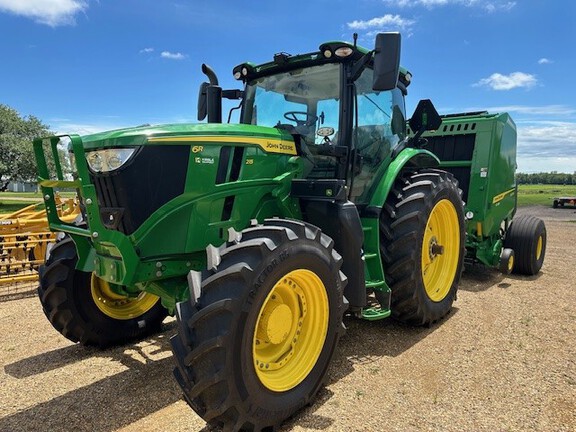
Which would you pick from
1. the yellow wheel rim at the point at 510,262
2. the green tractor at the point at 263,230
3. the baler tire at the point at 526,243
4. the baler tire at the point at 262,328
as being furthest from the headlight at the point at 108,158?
the baler tire at the point at 526,243

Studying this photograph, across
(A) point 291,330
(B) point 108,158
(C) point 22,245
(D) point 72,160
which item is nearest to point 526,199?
(C) point 22,245

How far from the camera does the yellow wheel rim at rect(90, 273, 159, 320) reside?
4.22m

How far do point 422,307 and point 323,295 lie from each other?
5.58ft

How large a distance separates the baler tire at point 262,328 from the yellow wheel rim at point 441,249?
2015 millimetres

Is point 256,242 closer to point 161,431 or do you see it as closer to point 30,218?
point 161,431

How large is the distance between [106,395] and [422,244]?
10.2ft

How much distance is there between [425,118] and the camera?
547 centimetres

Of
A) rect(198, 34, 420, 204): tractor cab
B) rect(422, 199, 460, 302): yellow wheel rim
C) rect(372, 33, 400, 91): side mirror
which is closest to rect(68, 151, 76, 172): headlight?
rect(198, 34, 420, 204): tractor cab

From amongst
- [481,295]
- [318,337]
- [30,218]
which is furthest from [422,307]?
[30,218]

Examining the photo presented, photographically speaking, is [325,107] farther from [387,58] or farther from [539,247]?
[539,247]

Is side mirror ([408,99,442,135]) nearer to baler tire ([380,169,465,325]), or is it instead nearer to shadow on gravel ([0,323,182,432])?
baler tire ([380,169,465,325])

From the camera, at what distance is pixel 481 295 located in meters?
6.12

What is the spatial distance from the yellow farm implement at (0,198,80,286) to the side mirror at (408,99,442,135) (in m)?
5.08

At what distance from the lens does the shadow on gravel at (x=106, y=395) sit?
9.92 feet
